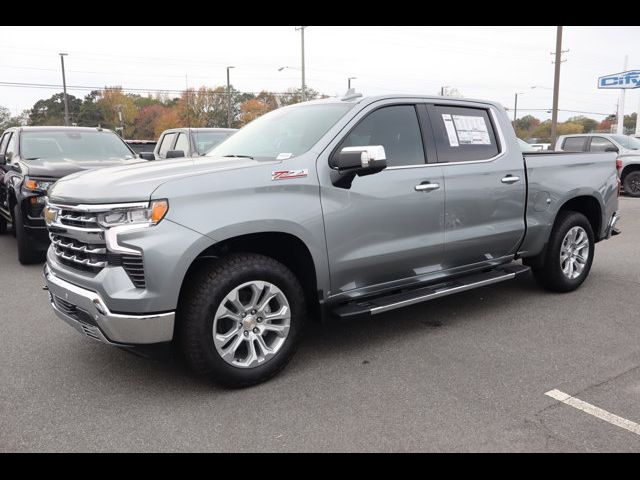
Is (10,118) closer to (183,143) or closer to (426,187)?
(183,143)

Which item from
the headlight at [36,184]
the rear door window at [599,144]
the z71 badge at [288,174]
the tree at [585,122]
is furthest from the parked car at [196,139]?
the tree at [585,122]

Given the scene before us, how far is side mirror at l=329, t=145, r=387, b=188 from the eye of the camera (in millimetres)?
3629

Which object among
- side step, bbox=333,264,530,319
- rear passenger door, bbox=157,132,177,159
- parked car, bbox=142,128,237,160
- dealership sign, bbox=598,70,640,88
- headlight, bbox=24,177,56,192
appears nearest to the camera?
side step, bbox=333,264,530,319

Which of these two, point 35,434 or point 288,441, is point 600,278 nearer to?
Result: point 288,441

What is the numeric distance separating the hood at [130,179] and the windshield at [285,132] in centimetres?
36

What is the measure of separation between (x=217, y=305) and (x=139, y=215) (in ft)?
2.32

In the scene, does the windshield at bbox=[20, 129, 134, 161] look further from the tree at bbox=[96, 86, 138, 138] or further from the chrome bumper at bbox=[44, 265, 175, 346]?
the tree at bbox=[96, 86, 138, 138]

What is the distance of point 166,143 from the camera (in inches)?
468

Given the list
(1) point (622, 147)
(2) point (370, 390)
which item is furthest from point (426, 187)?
(1) point (622, 147)

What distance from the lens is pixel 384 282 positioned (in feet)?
13.6

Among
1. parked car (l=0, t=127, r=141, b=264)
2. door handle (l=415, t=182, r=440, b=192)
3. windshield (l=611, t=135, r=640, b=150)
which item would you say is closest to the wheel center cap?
door handle (l=415, t=182, r=440, b=192)

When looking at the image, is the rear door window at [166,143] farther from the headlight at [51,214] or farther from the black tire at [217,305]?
the black tire at [217,305]

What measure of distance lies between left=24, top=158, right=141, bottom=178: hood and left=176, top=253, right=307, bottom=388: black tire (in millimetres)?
3834
